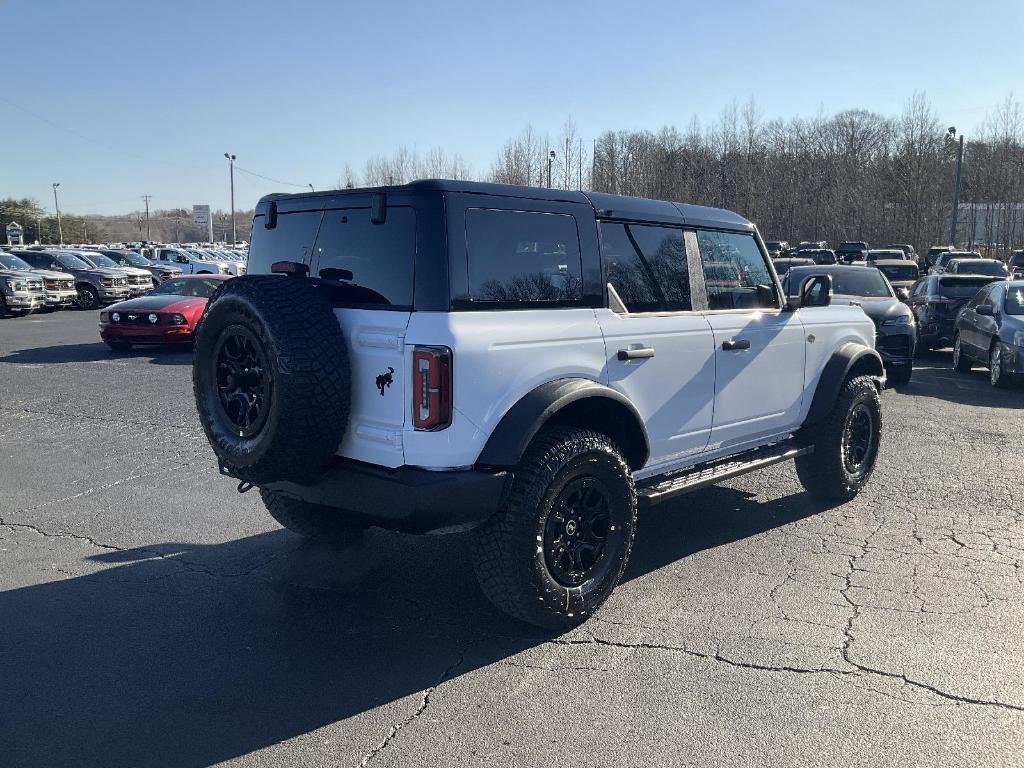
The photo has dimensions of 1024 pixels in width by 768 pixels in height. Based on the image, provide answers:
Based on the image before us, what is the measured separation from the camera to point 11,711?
3365 mm

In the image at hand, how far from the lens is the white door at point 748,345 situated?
5.28 m

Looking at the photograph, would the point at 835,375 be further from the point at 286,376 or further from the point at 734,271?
the point at 286,376

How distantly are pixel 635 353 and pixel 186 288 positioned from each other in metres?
13.7

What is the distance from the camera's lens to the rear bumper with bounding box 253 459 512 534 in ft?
12.1

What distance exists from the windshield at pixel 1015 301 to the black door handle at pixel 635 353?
32.5 ft

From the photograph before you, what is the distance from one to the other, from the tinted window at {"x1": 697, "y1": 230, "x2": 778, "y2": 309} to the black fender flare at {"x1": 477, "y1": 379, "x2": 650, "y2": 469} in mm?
1157

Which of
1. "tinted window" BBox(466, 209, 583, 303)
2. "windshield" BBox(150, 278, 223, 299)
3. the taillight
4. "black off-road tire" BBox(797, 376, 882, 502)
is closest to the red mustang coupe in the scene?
"windshield" BBox(150, 278, 223, 299)

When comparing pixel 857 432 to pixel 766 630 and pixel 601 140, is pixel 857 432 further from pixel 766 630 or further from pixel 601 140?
pixel 601 140

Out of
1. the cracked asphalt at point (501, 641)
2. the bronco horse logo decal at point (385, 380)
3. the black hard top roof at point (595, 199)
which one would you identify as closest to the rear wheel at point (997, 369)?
the cracked asphalt at point (501, 641)

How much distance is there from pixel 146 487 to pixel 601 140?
51902 millimetres

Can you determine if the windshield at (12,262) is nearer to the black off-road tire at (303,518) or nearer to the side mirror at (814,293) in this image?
the black off-road tire at (303,518)

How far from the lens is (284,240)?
15.3ft

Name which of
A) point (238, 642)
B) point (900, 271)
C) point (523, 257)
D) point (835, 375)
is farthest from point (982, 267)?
point (238, 642)

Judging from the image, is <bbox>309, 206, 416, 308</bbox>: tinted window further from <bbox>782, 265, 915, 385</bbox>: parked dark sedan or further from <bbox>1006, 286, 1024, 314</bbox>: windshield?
<bbox>1006, 286, 1024, 314</bbox>: windshield
